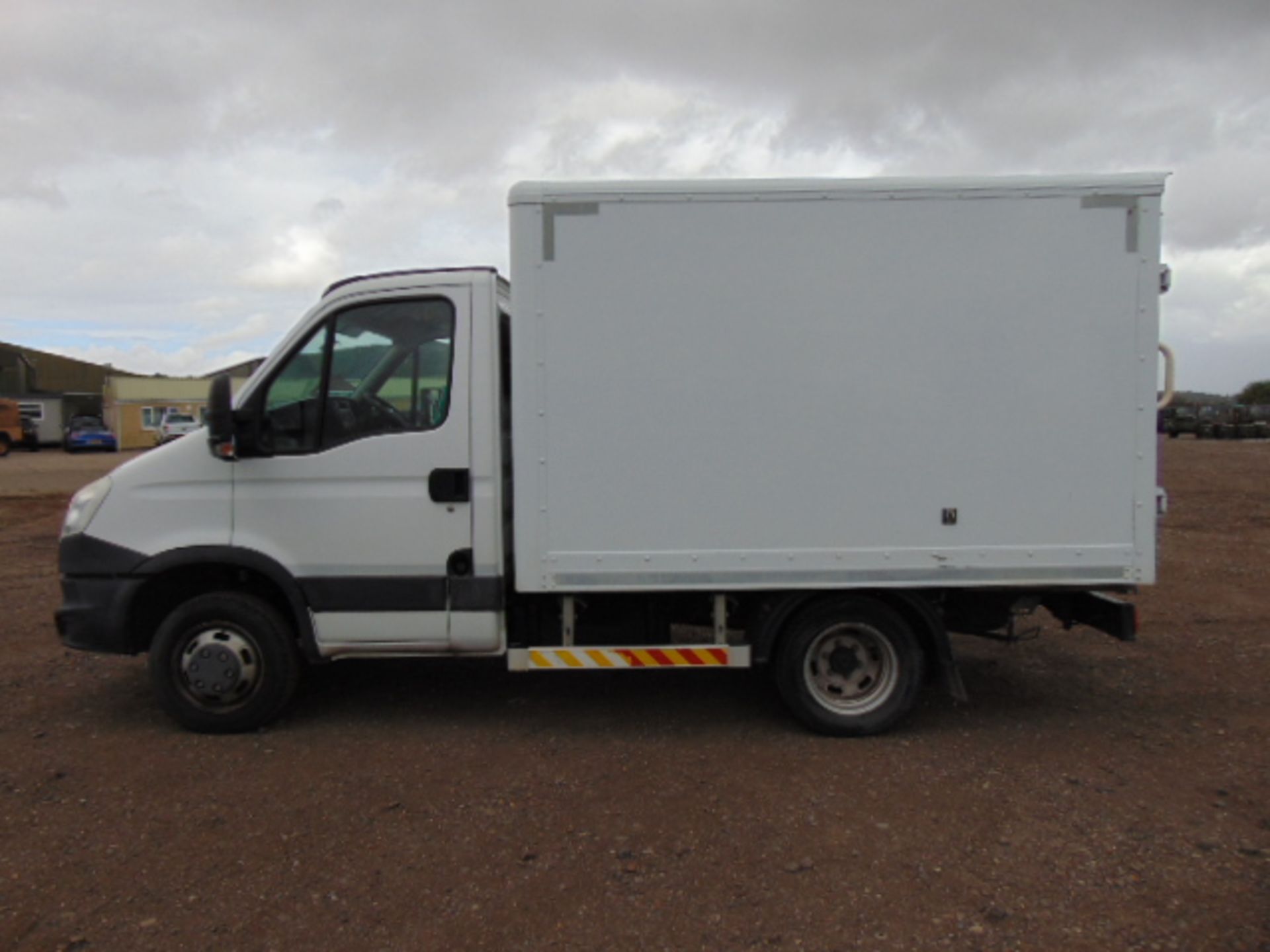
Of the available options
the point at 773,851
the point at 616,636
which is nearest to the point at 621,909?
the point at 773,851

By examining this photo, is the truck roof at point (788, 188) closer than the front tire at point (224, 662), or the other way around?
the truck roof at point (788, 188)

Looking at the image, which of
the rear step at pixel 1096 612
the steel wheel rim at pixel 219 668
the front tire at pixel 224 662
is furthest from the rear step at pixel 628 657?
the rear step at pixel 1096 612

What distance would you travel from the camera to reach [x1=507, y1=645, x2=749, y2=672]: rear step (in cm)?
479

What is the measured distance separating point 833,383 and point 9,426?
143ft

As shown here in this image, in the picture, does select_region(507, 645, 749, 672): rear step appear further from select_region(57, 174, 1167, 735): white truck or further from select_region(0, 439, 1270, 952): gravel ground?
select_region(0, 439, 1270, 952): gravel ground

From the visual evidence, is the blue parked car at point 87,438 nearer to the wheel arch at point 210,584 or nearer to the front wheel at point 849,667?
the wheel arch at point 210,584

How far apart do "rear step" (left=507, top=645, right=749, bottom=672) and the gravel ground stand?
1.41 feet

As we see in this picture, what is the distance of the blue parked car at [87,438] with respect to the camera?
1551 inches

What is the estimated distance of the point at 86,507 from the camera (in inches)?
190

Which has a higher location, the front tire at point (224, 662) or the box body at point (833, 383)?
the box body at point (833, 383)

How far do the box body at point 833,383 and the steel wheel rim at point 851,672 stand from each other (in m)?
0.46

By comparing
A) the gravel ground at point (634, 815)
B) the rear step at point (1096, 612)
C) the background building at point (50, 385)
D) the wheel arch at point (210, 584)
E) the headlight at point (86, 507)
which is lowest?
the gravel ground at point (634, 815)

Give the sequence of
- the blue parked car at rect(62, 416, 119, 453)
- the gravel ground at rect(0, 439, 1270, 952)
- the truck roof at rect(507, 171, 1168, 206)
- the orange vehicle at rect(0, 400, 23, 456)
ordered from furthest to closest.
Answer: the blue parked car at rect(62, 416, 119, 453)
the orange vehicle at rect(0, 400, 23, 456)
the truck roof at rect(507, 171, 1168, 206)
the gravel ground at rect(0, 439, 1270, 952)

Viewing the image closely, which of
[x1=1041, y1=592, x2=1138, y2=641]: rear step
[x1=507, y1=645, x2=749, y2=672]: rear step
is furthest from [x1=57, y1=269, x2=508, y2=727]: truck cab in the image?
[x1=1041, y1=592, x2=1138, y2=641]: rear step
